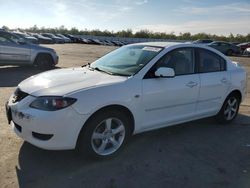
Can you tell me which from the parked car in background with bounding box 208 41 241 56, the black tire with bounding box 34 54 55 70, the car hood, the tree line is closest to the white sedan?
the car hood

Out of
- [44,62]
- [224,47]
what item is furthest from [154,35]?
[44,62]

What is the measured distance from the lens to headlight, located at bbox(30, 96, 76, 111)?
423 cm

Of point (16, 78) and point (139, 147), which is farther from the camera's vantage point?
point (16, 78)

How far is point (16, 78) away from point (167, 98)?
7525mm

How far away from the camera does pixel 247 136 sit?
6094 millimetres

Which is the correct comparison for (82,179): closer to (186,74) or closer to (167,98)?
(167,98)

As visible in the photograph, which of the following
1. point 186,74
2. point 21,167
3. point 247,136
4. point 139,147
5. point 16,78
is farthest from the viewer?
point 16,78

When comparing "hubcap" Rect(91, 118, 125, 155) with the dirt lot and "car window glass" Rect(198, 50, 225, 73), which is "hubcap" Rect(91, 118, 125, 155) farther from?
"car window glass" Rect(198, 50, 225, 73)

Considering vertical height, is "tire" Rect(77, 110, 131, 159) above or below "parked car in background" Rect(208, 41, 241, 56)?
below

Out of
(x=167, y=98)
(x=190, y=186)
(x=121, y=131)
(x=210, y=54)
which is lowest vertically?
(x=190, y=186)

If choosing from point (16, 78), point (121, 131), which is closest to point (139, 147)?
point (121, 131)

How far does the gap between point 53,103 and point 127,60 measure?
5.81 ft

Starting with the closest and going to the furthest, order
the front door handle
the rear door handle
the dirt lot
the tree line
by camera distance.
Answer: the dirt lot
the front door handle
the rear door handle
the tree line

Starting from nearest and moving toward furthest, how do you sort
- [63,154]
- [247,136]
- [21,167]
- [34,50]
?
1. [21,167]
2. [63,154]
3. [247,136]
4. [34,50]
